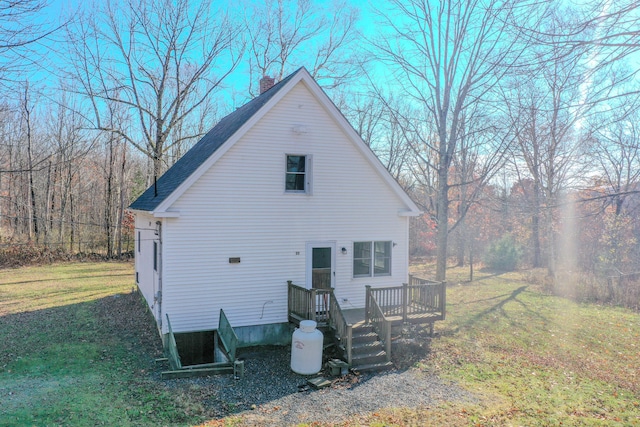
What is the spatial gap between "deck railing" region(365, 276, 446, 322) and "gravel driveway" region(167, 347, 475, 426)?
177 cm

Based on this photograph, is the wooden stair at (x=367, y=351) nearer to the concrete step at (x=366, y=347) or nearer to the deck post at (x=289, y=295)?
the concrete step at (x=366, y=347)

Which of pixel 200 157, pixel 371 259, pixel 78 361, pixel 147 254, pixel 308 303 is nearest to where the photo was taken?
pixel 78 361

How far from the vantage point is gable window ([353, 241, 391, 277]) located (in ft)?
38.3

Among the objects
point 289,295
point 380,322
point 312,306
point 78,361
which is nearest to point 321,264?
point 289,295

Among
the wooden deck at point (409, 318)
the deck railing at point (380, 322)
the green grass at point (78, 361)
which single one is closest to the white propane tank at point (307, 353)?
the wooden deck at point (409, 318)

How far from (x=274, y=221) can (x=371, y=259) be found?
10.9ft

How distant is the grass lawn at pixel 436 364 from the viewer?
21.5 feet

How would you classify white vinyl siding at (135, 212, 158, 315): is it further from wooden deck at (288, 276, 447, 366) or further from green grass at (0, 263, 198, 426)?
wooden deck at (288, 276, 447, 366)

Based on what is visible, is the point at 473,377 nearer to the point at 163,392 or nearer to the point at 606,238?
the point at 163,392

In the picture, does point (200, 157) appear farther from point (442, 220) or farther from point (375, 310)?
point (442, 220)

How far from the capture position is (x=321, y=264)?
11211mm

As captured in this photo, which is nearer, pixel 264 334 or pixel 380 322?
pixel 380 322

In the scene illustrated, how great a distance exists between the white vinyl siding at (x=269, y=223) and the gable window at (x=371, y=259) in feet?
0.70

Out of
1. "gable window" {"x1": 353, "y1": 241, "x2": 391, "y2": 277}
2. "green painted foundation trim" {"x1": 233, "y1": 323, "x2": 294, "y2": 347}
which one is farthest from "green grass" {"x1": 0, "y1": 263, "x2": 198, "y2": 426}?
"gable window" {"x1": 353, "y1": 241, "x2": 391, "y2": 277}
